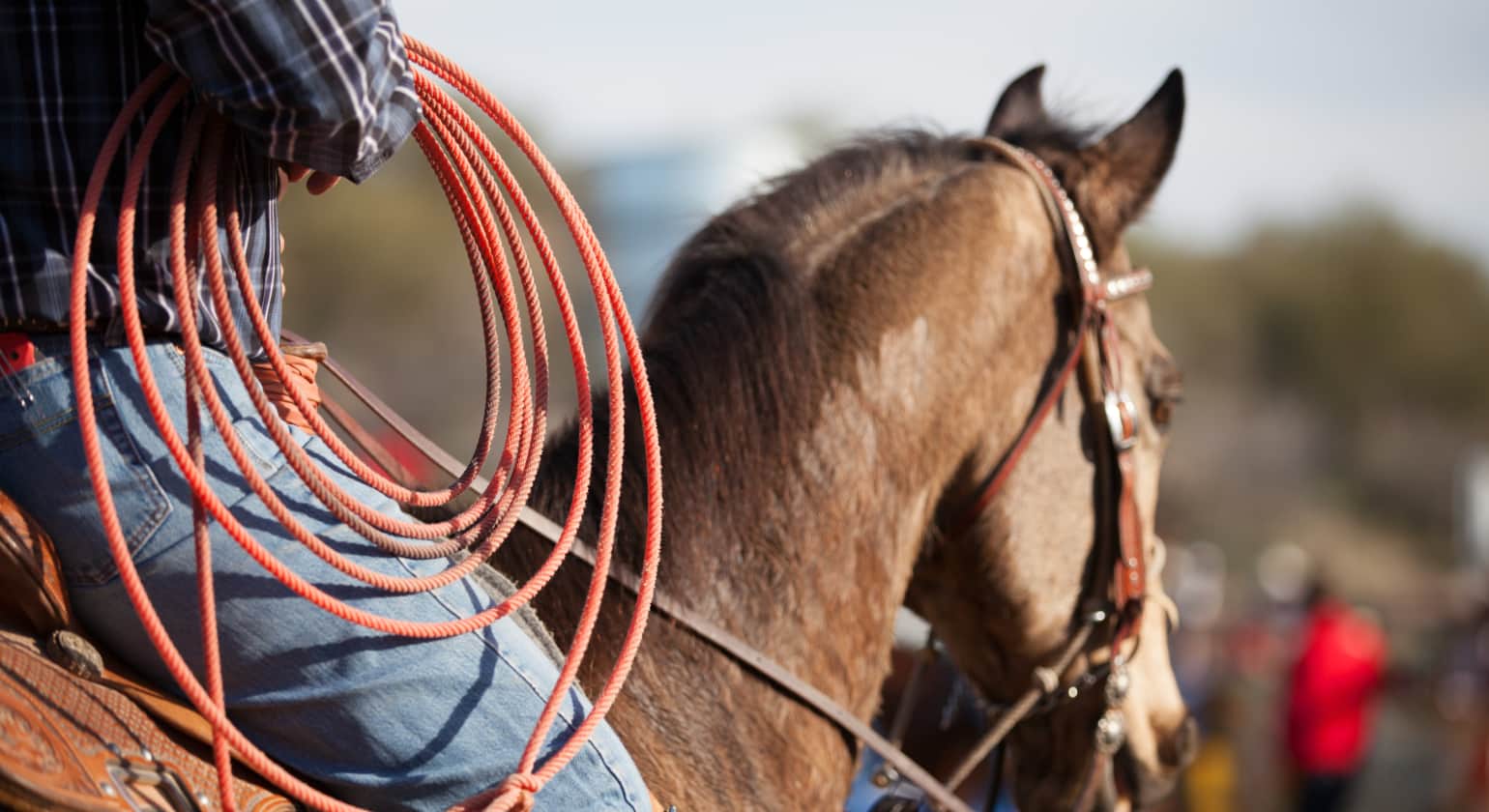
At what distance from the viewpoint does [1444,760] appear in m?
12.7

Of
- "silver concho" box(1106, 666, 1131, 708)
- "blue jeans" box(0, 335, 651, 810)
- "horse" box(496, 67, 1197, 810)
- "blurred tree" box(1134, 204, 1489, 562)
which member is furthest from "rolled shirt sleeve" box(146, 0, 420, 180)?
"blurred tree" box(1134, 204, 1489, 562)

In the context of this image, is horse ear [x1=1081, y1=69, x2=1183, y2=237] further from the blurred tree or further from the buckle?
the blurred tree

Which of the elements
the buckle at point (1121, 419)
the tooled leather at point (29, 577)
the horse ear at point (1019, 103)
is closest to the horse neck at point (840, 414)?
the buckle at point (1121, 419)

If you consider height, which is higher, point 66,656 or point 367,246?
point 66,656

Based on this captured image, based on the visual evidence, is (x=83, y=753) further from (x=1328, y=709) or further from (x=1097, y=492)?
(x=1328, y=709)

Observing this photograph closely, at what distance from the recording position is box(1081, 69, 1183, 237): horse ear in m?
3.10

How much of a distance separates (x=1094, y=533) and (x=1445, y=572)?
3305cm

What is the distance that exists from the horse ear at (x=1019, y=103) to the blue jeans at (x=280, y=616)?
1985 millimetres

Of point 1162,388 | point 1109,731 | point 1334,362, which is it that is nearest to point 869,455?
point 1162,388

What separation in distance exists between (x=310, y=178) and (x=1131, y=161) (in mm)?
1868

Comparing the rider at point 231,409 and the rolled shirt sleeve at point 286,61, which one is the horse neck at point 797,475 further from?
the rolled shirt sleeve at point 286,61

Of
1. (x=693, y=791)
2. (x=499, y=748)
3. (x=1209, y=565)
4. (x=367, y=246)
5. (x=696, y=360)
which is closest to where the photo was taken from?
(x=499, y=748)

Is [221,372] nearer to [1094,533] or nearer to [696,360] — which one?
[696,360]

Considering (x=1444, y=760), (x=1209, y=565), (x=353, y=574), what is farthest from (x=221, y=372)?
(x=1209, y=565)
